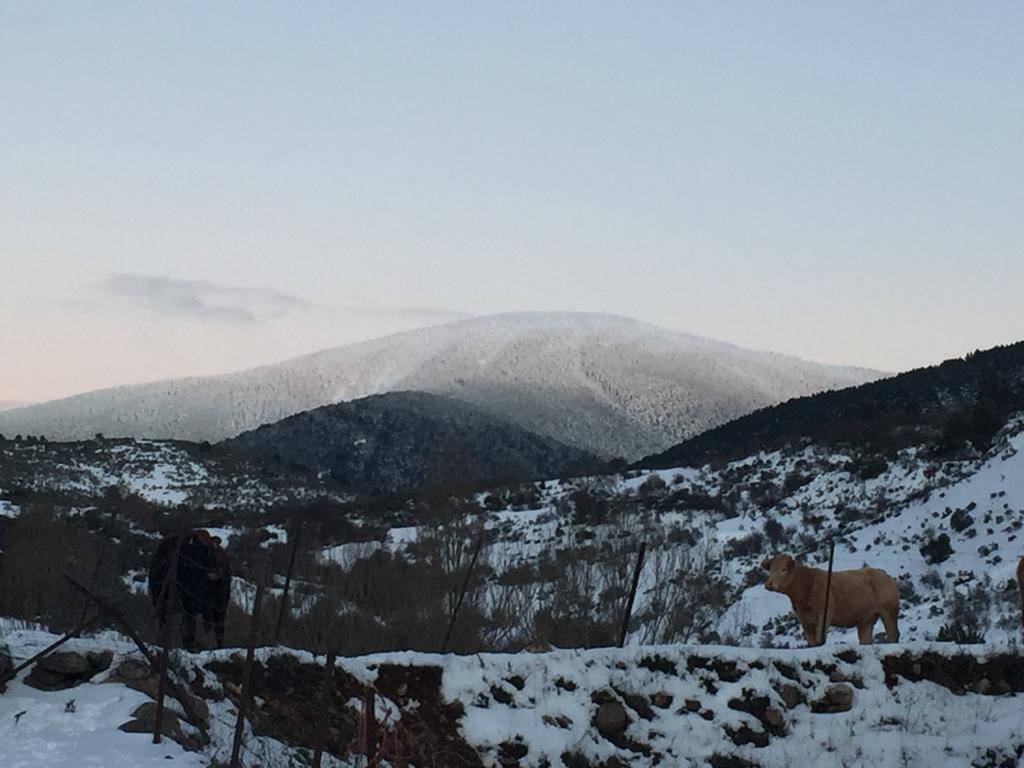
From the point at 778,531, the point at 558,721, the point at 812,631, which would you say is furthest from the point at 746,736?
the point at 778,531

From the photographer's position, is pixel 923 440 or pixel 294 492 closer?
pixel 923 440

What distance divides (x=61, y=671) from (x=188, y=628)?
11.2 feet

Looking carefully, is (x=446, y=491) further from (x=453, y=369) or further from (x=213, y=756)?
(x=453, y=369)

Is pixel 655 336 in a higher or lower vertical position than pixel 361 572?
higher

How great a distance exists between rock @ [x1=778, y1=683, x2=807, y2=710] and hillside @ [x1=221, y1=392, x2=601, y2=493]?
63.6 m

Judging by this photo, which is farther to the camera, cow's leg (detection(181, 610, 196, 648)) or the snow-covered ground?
cow's leg (detection(181, 610, 196, 648))

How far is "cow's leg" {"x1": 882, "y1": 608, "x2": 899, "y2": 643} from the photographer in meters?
16.8

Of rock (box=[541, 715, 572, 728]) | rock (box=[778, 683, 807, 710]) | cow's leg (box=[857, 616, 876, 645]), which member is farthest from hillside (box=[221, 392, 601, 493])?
rock (box=[541, 715, 572, 728])

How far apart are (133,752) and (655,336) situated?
138 m

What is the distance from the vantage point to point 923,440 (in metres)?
43.9

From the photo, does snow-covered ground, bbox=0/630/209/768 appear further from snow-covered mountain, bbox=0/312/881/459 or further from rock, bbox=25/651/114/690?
snow-covered mountain, bbox=0/312/881/459

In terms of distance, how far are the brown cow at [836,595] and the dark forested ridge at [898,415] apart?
2597 centimetres

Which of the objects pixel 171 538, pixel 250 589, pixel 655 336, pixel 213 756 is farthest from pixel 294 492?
pixel 655 336

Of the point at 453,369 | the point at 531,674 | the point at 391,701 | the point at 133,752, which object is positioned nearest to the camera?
the point at 133,752
